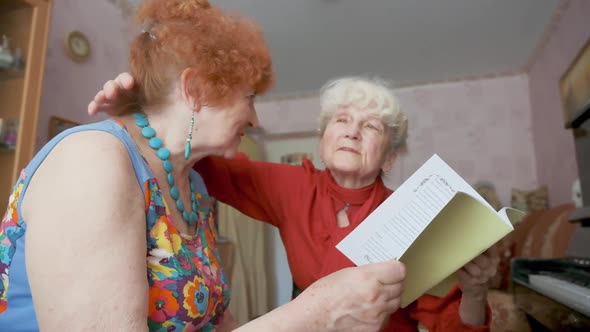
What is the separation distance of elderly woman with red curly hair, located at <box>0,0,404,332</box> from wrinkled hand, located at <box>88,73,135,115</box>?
0.02 metres

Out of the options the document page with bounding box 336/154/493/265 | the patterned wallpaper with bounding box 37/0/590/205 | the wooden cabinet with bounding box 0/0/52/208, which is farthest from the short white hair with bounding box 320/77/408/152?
the patterned wallpaper with bounding box 37/0/590/205

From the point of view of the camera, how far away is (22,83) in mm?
1667

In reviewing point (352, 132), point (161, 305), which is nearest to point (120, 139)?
point (161, 305)

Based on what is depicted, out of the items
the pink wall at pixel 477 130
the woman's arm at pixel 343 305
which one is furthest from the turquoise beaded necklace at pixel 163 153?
the pink wall at pixel 477 130

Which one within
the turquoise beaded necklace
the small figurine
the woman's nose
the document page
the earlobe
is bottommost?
the document page

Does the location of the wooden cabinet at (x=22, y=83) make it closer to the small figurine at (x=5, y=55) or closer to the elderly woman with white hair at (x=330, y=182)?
the small figurine at (x=5, y=55)

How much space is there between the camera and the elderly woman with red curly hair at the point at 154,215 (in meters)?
0.52

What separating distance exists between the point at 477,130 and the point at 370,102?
9.88 ft

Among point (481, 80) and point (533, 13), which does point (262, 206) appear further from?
point (481, 80)

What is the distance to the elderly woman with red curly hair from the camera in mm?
515

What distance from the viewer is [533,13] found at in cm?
276

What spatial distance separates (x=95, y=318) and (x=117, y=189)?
0.55ft

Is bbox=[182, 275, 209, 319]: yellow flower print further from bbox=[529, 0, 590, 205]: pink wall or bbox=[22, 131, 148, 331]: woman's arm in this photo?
bbox=[529, 0, 590, 205]: pink wall

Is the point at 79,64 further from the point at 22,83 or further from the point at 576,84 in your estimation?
the point at 576,84
